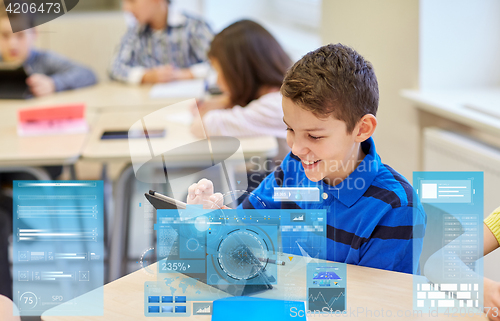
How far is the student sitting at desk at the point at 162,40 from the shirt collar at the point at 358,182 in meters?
2.18

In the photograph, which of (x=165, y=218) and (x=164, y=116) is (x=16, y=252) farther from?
(x=164, y=116)

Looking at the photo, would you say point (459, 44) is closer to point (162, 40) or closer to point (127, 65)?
point (162, 40)

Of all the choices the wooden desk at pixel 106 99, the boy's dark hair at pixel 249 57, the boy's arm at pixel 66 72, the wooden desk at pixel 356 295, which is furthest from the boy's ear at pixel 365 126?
the boy's arm at pixel 66 72

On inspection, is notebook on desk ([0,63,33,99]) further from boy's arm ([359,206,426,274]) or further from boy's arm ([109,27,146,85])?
boy's arm ([359,206,426,274])

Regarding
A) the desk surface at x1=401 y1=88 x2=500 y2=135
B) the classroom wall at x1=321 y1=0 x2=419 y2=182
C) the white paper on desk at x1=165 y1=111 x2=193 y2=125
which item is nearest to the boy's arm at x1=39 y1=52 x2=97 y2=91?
the white paper on desk at x1=165 y1=111 x2=193 y2=125

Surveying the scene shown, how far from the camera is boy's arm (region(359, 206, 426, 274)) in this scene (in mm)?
910

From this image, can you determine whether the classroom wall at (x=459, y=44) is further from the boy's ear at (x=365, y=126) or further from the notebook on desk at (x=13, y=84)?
the notebook on desk at (x=13, y=84)

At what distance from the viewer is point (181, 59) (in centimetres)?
310

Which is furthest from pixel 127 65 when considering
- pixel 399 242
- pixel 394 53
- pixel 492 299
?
pixel 492 299

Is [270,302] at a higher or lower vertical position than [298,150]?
lower

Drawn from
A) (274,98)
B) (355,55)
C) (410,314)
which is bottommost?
(410,314)

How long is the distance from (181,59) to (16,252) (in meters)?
2.37

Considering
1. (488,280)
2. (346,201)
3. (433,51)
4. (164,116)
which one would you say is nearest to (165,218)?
(346,201)

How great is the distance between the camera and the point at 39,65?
2.85 m
